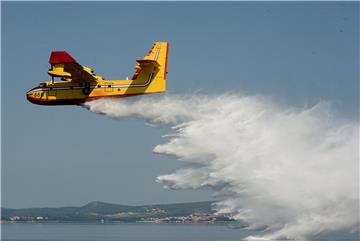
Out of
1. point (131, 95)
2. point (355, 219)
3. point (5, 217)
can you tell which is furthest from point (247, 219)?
point (5, 217)

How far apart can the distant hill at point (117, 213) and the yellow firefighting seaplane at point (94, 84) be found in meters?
70.9

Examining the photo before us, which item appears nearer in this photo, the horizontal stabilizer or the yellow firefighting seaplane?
the horizontal stabilizer

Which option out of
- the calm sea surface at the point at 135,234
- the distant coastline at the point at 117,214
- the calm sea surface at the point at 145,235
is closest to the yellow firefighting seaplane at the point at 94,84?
the calm sea surface at the point at 145,235

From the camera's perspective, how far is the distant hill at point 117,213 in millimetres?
118375

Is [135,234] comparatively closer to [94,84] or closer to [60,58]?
[94,84]

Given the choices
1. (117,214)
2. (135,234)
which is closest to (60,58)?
(135,234)

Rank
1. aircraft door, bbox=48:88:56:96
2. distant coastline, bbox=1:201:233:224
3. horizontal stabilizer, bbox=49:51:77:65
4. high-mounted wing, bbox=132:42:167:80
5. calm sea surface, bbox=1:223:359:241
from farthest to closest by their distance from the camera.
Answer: distant coastline, bbox=1:201:233:224 → calm sea surface, bbox=1:223:359:241 → aircraft door, bbox=48:88:56:96 → high-mounted wing, bbox=132:42:167:80 → horizontal stabilizer, bbox=49:51:77:65

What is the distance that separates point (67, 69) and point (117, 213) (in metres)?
111

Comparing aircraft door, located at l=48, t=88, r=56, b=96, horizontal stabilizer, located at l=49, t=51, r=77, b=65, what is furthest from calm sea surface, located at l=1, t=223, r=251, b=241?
horizontal stabilizer, located at l=49, t=51, r=77, b=65

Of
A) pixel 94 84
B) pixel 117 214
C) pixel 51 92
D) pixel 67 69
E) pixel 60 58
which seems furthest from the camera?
pixel 117 214

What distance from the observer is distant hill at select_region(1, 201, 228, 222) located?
118375 millimetres

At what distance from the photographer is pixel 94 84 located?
34500mm

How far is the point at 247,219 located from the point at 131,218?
9425 cm

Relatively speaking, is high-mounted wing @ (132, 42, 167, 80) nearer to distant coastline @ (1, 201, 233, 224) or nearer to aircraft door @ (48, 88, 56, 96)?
aircraft door @ (48, 88, 56, 96)
